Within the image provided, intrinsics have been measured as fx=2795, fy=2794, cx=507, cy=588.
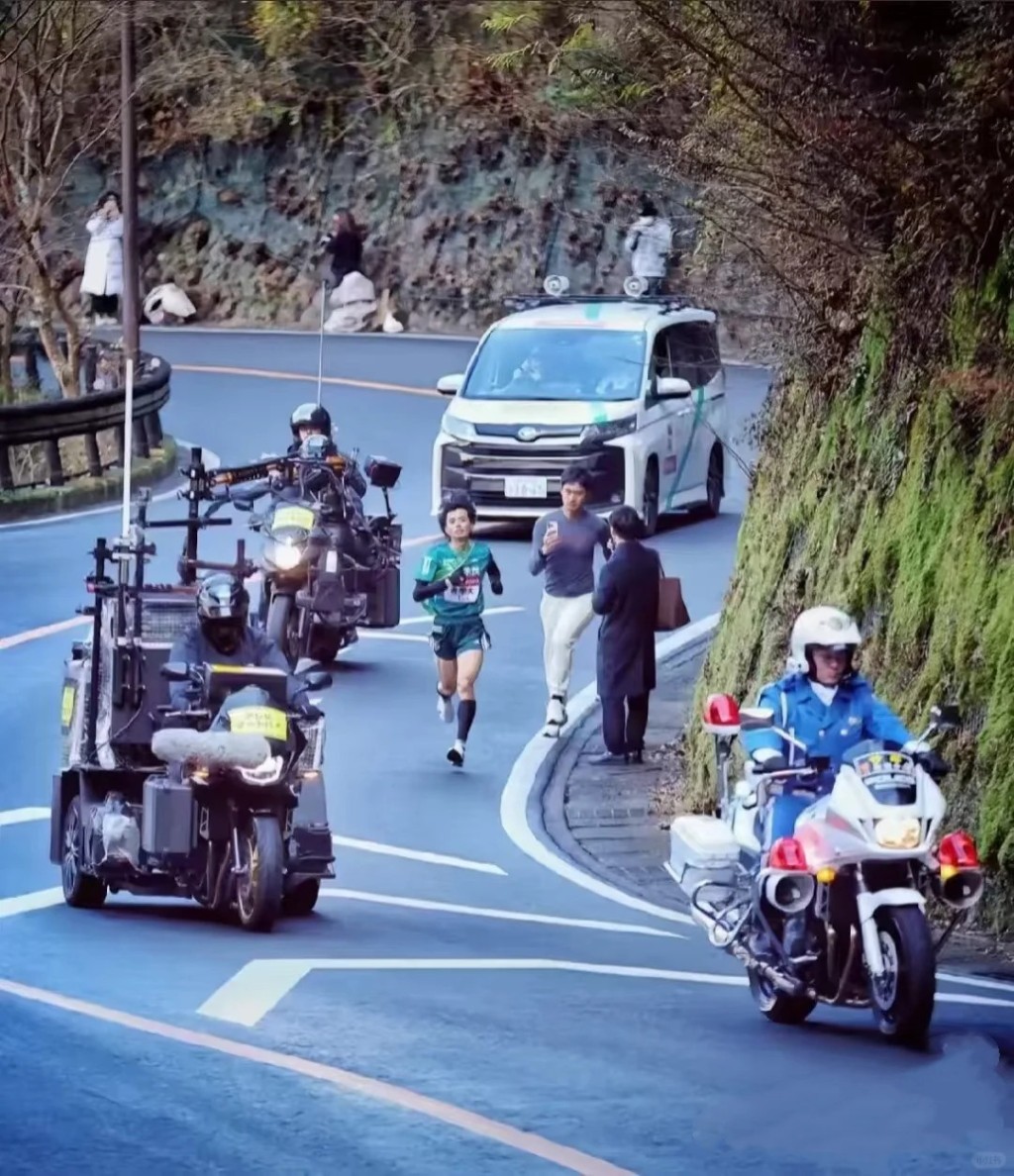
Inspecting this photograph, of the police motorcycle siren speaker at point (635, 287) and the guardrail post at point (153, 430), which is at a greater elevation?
the police motorcycle siren speaker at point (635, 287)

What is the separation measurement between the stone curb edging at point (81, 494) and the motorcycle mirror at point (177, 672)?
15.7m

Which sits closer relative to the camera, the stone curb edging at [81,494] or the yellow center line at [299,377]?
the stone curb edging at [81,494]

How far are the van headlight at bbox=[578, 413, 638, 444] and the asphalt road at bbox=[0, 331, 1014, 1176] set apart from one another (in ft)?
27.3

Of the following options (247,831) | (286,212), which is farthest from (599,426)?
(286,212)

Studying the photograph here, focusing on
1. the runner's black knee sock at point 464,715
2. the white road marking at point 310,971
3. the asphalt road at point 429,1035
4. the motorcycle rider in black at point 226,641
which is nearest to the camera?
the asphalt road at point 429,1035

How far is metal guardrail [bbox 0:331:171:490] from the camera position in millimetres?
29969

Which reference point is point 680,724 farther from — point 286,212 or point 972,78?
point 286,212

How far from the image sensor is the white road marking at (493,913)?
1448cm

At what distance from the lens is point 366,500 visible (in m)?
30.7

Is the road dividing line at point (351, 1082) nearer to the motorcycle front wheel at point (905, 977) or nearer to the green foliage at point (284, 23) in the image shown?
the motorcycle front wheel at point (905, 977)

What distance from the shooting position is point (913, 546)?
1603 centimetres

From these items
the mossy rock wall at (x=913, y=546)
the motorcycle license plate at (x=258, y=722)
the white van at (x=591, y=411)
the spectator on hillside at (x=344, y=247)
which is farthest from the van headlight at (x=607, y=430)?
the spectator on hillside at (x=344, y=247)

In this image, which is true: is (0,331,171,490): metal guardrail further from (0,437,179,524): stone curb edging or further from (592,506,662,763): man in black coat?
(592,506,662,763): man in black coat

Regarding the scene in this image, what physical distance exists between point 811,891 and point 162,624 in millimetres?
5076
